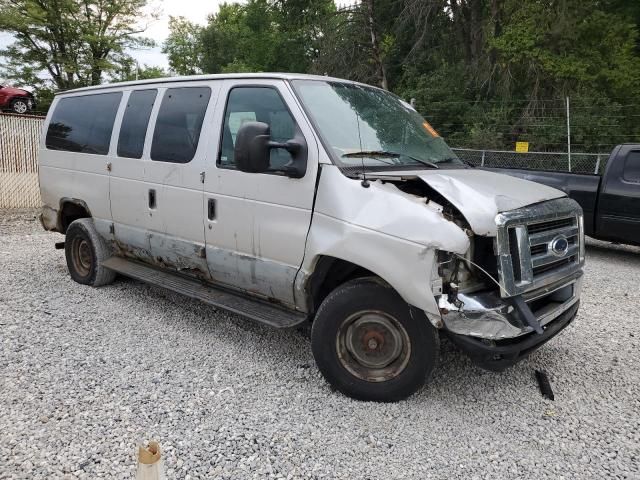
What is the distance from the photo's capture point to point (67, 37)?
2648 cm

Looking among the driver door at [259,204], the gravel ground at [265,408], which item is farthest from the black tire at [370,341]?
the driver door at [259,204]

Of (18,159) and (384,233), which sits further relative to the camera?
(18,159)

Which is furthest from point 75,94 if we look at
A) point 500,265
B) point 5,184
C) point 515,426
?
point 5,184

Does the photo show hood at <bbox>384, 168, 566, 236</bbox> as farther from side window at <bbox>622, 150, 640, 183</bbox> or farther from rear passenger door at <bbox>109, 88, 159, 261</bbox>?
side window at <bbox>622, 150, 640, 183</bbox>

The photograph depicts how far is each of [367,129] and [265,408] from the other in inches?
85.0

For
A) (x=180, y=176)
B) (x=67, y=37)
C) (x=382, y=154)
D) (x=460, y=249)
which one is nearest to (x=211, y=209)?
(x=180, y=176)

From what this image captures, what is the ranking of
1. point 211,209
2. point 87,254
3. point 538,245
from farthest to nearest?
point 87,254, point 211,209, point 538,245

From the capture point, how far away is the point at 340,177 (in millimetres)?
3381

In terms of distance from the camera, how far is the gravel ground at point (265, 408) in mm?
2812

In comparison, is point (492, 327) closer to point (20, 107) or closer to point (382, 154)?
point (382, 154)

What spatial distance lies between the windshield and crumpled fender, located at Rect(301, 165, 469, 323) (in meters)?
0.28

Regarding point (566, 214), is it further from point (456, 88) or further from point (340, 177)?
point (456, 88)

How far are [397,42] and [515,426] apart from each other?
77.8 ft

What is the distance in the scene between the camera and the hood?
2.96 meters
